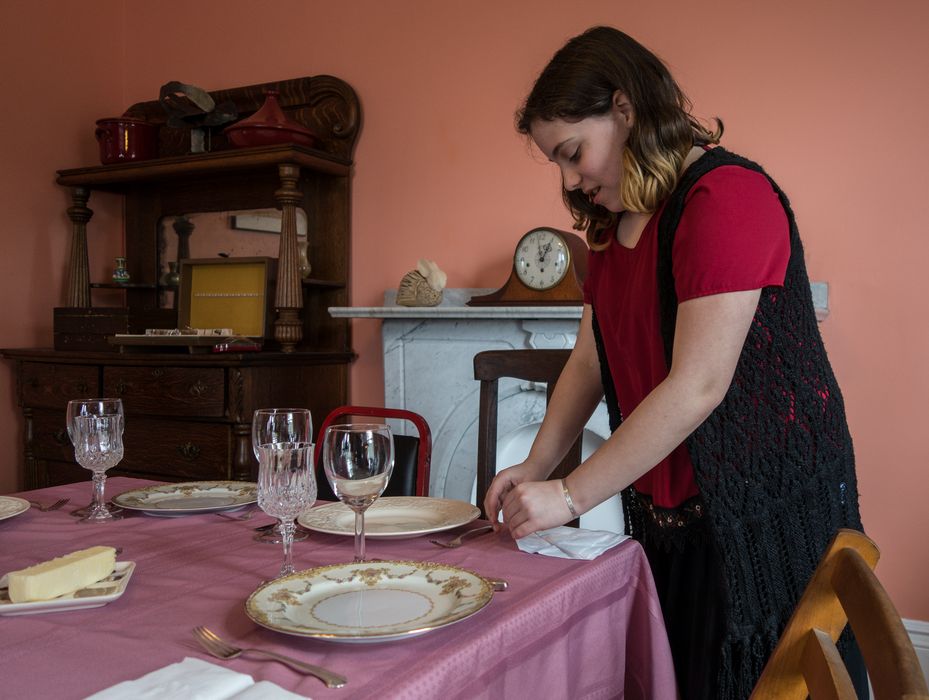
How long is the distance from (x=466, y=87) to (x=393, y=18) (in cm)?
41

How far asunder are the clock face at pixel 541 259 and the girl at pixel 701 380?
1114 millimetres

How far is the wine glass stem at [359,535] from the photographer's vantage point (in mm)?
1042

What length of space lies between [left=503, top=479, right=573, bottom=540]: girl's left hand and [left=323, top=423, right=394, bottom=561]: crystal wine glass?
0.22 metres

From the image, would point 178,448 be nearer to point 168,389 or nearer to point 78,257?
point 168,389

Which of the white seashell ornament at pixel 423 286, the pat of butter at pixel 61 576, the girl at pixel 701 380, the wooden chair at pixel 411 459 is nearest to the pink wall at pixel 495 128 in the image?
the white seashell ornament at pixel 423 286

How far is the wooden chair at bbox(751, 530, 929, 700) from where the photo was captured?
0.56 meters

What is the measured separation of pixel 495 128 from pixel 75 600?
2.25 metres

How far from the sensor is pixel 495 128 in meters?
2.85

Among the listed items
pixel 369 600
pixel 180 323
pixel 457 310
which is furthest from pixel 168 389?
pixel 369 600

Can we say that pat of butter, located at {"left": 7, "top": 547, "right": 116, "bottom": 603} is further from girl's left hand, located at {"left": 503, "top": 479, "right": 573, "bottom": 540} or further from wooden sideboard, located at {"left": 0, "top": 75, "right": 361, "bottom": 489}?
wooden sideboard, located at {"left": 0, "top": 75, "right": 361, "bottom": 489}

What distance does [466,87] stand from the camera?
2895mm

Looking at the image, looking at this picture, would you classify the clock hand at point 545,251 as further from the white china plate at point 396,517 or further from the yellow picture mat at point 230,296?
the white china plate at point 396,517

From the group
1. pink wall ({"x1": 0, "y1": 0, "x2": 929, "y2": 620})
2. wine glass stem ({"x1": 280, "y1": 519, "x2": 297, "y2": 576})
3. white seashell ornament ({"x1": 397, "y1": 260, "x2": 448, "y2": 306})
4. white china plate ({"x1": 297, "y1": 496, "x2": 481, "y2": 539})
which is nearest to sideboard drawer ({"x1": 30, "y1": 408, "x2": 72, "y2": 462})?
pink wall ({"x1": 0, "y1": 0, "x2": 929, "y2": 620})

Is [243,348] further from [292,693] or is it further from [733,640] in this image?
[292,693]
